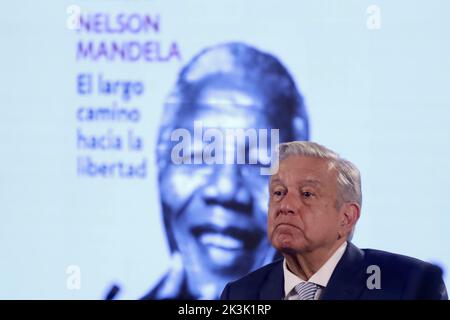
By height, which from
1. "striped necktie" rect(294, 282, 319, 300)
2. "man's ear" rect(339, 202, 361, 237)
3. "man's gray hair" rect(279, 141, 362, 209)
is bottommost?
"striped necktie" rect(294, 282, 319, 300)

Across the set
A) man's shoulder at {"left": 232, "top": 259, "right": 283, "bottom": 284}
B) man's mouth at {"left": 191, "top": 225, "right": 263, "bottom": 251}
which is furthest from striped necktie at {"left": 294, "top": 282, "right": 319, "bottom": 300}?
man's mouth at {"left": 191, "top": 225, "right": 263, "bottom": 251}

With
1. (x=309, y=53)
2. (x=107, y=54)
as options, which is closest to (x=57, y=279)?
(x=107, y=54)

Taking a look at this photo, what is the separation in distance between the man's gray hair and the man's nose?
0.18m

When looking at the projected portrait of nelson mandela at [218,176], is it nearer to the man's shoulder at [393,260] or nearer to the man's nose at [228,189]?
the man's nose at [228,189]

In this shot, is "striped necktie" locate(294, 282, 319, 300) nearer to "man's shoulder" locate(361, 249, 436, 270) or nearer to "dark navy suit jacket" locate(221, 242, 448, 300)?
"dark navy suit jacket" locate(221, 242, 448, 300)

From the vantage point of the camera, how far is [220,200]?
396cm

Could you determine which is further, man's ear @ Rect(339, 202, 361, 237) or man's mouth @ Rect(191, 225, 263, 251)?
man's mouth @ Rect(191, 225, 263, 251)

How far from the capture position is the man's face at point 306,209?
12.4 ft

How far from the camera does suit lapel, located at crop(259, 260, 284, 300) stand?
386 cm

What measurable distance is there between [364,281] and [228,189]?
578 mm

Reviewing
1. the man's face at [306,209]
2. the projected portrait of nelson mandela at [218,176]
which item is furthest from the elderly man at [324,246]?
the projected portrait of nelson mandela at [218,176]

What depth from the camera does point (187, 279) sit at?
3.95 metres

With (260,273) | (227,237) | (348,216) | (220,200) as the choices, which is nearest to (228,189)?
(220,200)
